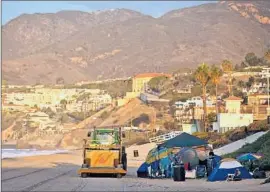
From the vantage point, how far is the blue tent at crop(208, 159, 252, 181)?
19094mm

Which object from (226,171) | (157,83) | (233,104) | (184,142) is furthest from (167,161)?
(157,83)

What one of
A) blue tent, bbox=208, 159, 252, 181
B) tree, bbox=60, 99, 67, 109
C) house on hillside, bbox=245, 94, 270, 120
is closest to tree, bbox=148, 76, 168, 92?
tree, bbox=60, 99, 67, 109

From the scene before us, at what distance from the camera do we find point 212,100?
91.0 m

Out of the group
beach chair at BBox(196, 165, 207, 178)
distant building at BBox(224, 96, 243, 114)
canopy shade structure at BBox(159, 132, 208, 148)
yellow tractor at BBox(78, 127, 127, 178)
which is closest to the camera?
beach chair at BBox(196, 165, 207, 178)

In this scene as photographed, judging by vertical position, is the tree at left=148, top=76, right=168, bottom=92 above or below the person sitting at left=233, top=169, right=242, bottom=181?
above

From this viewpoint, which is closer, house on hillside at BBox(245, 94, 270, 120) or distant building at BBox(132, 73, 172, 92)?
house on hillside at BBox(245, 94, 270, 120)

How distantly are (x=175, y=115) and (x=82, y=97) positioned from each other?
255 feet

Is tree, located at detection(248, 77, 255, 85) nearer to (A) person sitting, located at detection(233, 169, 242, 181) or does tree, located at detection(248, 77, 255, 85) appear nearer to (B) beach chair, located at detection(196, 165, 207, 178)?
(B) beach chair, located at detection(196, 165, 207, 178)

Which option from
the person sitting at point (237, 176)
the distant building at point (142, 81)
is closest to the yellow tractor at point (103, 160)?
the person sitting at point (237, 176)

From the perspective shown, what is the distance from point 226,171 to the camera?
19250mm

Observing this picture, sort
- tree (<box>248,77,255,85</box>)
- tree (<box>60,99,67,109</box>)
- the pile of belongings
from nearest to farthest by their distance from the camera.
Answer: the pile of belongings, tree (<box>248,77,255,85</box>), tree (<box>60,99,67,109</box>)

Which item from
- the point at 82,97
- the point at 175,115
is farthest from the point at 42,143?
the point at 82,97

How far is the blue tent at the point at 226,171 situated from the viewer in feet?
62.6

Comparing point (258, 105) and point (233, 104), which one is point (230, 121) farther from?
point (233, 104)
